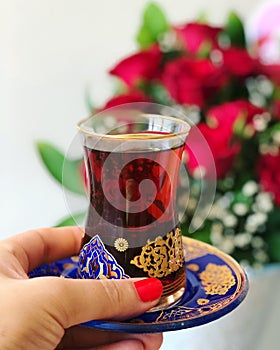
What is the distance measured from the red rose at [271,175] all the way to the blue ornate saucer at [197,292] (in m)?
0.18

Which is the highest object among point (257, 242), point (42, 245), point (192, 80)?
point (192, 80)

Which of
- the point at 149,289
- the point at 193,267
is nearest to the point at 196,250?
Answer: the point at 193,267

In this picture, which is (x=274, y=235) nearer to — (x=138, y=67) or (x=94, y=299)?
(x=138, y=67)

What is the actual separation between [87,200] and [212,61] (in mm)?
405

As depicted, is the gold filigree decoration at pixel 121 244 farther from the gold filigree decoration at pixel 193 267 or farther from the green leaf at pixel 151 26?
the green leaf at pixel 151 26

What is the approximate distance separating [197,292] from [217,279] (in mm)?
29

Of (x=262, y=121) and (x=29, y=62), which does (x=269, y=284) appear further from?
(x=29, y=62)

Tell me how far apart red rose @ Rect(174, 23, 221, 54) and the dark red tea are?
41 centimetres

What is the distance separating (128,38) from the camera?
1.36m

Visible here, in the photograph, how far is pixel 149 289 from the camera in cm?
53

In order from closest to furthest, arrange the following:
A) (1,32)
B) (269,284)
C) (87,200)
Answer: (87,200)
(269,284)
(1,32)

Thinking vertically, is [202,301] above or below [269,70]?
below

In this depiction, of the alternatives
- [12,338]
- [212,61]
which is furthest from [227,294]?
[212,61]

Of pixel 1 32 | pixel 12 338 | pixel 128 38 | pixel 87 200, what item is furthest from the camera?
pixel 128 38
